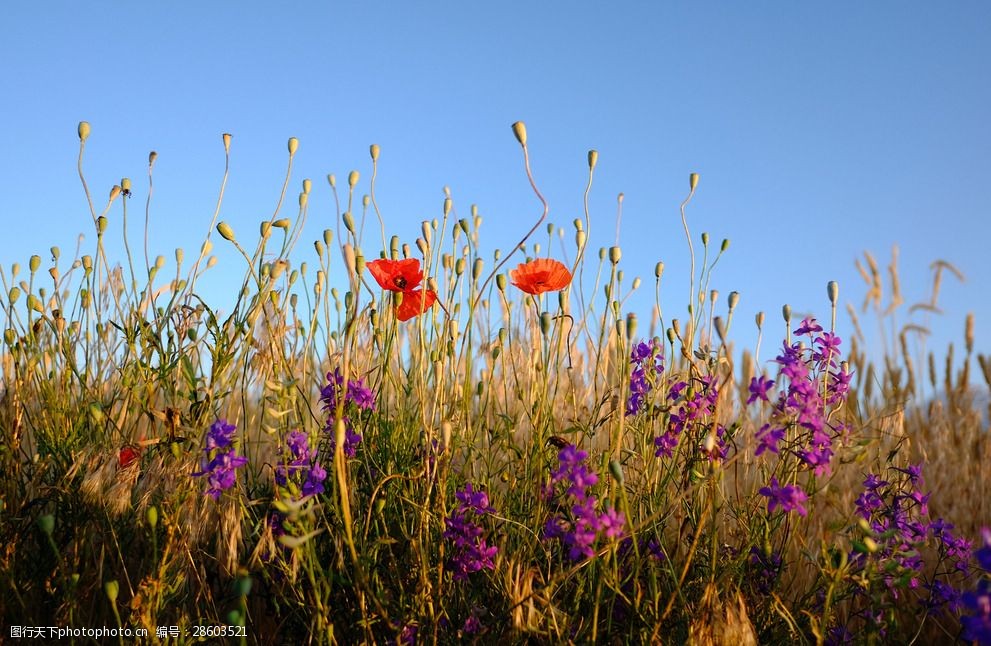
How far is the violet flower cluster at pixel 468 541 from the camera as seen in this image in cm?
152

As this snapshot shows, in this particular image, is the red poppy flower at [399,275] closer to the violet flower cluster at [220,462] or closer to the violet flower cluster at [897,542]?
the violet flower cluster at [220,462]

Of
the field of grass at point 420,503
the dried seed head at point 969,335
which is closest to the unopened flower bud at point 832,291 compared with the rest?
the field of grass at point 420,503

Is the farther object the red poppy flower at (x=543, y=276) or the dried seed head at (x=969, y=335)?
the dried seed head at (x=969, y=335)

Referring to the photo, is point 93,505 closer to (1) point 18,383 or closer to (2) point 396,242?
(1) point 18,383

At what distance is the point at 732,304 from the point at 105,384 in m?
1.81

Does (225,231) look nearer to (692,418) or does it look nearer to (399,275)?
(399,275)

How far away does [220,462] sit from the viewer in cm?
142

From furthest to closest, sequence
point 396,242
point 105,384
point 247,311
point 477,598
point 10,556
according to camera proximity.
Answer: point 105,384, point 396,242, point 247,311, point 10,556, point 477,598

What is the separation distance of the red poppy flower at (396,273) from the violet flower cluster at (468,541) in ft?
1.73

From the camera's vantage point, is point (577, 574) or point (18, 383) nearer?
point (577, 574)

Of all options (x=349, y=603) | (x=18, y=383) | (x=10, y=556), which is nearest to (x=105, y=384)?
(x=18, y=383)

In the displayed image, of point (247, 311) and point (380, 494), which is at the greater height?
point (247, 311)

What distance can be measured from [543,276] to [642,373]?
1.24ft

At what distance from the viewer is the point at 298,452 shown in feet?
5.11
